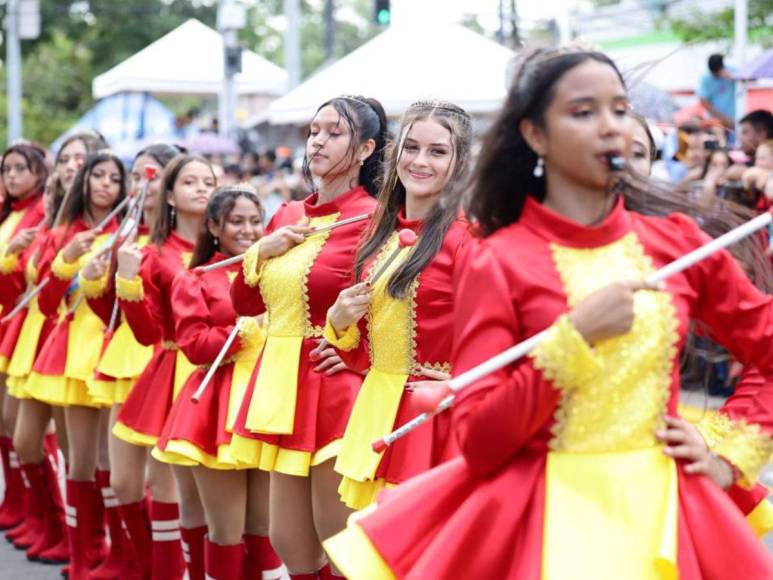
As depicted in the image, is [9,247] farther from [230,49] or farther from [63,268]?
[230,49]

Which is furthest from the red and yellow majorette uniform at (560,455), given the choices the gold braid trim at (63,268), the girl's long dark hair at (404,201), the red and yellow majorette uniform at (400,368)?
the gold braid trim at (63,268)

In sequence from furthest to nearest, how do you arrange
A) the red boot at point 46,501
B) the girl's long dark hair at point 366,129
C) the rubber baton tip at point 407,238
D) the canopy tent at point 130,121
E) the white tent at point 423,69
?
the canopy tent at point 130,121 < the white tent at point 423,69 < the red boot at point 46,501 < the girl's long dark hair at point 366,129 < the rubber baton tip at point 407,238

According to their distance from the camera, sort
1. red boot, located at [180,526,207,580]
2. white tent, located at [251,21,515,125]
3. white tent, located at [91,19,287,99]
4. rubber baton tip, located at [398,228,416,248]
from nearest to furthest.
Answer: rubber baton tip, located at [398,228,416,248]
red boot, located at [180,526,207,580]
white tent, located at [251,21,515,125]
white tent, located at [91,19,287,99]

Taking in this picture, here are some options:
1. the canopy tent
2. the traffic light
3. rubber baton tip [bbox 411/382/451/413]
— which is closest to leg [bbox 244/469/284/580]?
rubber baton tip [bbox 411/382/451/413]

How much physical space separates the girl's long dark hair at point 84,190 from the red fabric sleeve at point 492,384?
185 inches

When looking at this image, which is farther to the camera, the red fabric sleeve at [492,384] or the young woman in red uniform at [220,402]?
the young woman in red uniform at [220,402]

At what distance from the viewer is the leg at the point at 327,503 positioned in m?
5.29

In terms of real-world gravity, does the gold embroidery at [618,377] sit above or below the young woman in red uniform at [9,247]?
above

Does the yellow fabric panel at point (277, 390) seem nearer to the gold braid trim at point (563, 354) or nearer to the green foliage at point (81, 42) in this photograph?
the gold braid trim at point (563, 354)

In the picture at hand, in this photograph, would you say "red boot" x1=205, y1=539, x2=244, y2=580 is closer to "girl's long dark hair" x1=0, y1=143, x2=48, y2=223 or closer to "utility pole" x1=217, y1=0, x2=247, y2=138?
"girl's long dark hair" x1=0, y1=143, x2=48, y2=223

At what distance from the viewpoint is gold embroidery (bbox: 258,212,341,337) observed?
18.0 feet

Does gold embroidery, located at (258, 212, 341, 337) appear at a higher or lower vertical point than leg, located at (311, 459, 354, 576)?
higher

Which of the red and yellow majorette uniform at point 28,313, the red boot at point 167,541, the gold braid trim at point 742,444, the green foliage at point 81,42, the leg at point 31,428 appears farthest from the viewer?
the green foliage at point 81,42

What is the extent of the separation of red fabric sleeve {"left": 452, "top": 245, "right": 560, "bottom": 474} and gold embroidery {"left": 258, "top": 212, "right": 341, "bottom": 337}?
7.30ft
